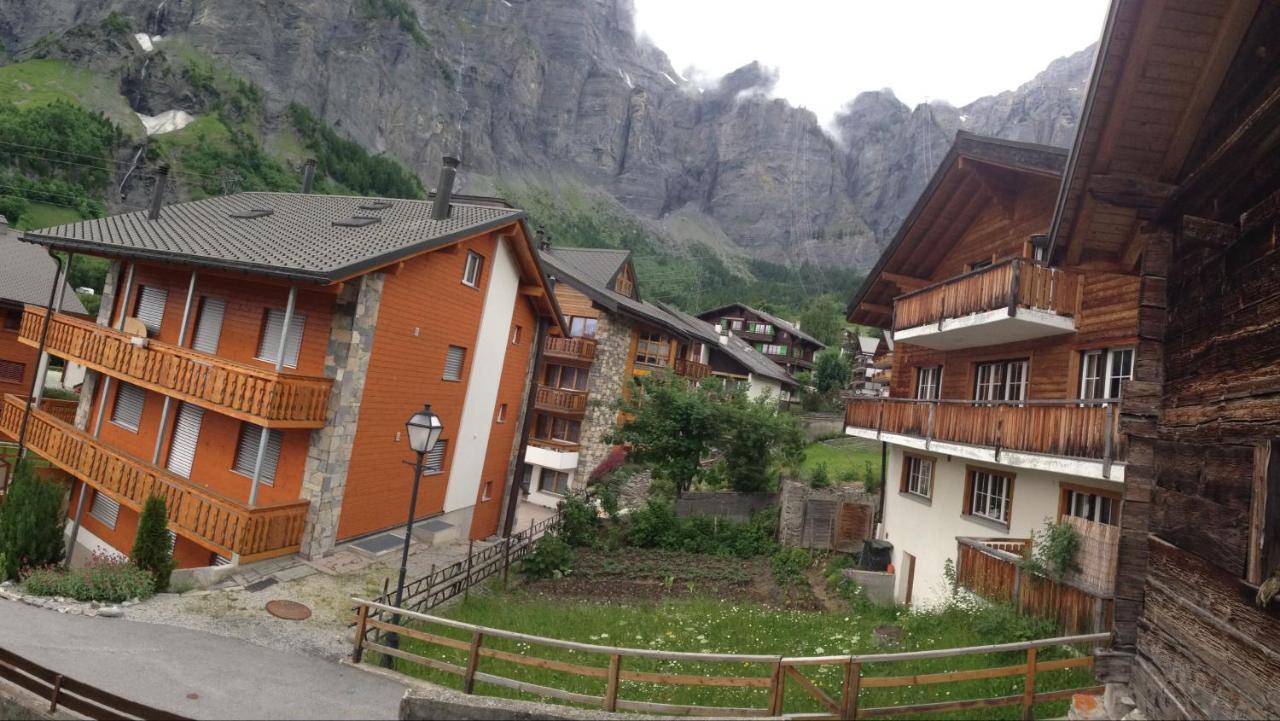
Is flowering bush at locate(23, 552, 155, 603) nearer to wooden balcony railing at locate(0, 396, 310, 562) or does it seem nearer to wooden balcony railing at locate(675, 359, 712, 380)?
wooden balcony railing at locate(0, 396, 310, 562)

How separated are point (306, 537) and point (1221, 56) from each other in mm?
15127

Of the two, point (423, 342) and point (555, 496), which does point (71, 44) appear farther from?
point (423, 342)

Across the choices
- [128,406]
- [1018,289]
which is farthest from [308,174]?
[1018,289]

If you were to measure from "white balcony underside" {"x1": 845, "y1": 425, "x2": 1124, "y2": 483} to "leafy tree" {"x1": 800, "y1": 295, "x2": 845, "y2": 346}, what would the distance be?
6462 cm

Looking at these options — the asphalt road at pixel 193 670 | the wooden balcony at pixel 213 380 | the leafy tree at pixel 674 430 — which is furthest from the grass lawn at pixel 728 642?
the leafy tree at pixel 674 430

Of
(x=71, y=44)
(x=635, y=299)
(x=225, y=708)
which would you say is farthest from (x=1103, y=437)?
(x=71, y=44)

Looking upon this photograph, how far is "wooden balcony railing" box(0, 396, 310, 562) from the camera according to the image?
42.0ft

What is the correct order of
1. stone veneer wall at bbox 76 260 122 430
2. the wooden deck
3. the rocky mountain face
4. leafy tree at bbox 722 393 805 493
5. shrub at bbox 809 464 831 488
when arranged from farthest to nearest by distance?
1. the rocky mountain face
2. shrub at bbox 809 464 831 488
3. leafy tree at bbox 722 393 805 493
4. stone veneer wall at bbox 76 260 122 430
5. the wooden deck


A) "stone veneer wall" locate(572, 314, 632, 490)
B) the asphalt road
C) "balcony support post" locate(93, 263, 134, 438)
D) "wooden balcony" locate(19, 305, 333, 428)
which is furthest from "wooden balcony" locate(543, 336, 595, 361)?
the asphalt road

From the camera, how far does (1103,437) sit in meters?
10.2

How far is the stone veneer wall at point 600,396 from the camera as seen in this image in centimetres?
3028

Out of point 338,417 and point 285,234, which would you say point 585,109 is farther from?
point 338,417

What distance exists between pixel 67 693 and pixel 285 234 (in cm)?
1127

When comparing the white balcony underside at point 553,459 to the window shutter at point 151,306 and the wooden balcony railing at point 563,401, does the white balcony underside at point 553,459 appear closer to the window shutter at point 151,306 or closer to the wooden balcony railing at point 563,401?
the wooden balcony railing at point 563,401
